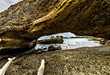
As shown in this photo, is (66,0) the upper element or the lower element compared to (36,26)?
upper

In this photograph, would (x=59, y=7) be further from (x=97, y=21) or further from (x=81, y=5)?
(x=97, y=21)

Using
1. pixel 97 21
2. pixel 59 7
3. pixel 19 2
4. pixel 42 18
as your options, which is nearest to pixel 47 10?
pixel 42 18

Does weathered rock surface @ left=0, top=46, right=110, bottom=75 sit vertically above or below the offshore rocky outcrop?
below

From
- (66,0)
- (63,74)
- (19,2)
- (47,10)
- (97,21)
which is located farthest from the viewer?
(19,2)

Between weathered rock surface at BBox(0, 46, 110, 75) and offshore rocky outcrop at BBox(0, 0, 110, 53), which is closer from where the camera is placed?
weathered rock surface at BBox(0, 46, 110, 75)

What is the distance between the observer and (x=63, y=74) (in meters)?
4.81

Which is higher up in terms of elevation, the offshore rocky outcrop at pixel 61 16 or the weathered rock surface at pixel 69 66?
the offshore rocky outcrop at pixel 61 16

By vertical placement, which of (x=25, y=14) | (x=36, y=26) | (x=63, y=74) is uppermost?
(x=25, y=14)

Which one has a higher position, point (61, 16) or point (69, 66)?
point (61, 16)

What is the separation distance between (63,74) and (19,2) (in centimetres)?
1578

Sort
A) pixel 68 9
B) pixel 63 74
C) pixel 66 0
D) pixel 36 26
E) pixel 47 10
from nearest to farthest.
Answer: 1. pixel 63 74
2. pixel 66 0
3. pixel 68 9
4. pixel 47 10
5. pixel 36 26

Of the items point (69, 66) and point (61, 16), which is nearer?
point (69, 66)

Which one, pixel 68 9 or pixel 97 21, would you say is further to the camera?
pixel 97 21

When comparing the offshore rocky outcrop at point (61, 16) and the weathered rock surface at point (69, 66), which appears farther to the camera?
the offshore rocky outcrop at point (61, 16)
